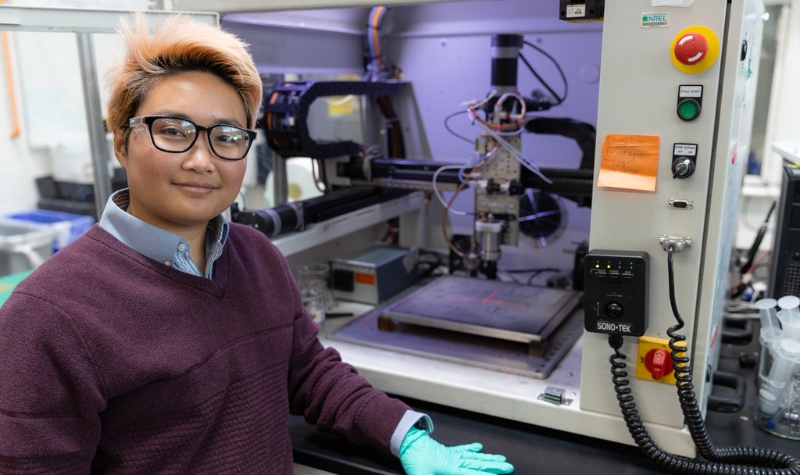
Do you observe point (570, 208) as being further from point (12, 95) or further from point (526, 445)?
point (12, 95)

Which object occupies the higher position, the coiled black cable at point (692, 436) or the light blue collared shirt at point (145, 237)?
the light blue collared shirt at point (145, 237)

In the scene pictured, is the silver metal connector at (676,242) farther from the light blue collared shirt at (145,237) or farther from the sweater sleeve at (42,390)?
the sweater sleeve at (42,390)

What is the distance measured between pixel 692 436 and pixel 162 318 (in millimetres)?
921

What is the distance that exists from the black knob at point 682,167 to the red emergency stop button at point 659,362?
0.32 meters

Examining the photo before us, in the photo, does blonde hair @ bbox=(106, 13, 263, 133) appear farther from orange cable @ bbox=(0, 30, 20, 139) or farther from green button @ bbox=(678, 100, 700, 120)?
orange cable @ bbox=(0, 30, 20, 139)

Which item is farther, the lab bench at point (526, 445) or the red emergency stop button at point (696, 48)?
the lab bench at point (526, 445)

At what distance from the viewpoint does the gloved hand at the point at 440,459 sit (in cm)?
114

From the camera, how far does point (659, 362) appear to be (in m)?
1.12

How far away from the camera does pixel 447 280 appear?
1914 mm

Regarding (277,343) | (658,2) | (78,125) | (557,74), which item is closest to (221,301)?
(277,343)

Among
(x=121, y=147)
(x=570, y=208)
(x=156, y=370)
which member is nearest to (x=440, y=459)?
(x=156, y=370)

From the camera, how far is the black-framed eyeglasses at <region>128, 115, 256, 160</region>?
0.92 meters

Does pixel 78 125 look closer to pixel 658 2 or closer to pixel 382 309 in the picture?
pixel 382 309

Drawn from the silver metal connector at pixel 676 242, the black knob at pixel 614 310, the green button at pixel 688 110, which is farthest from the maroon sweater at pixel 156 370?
the green button at pixel 688 110
